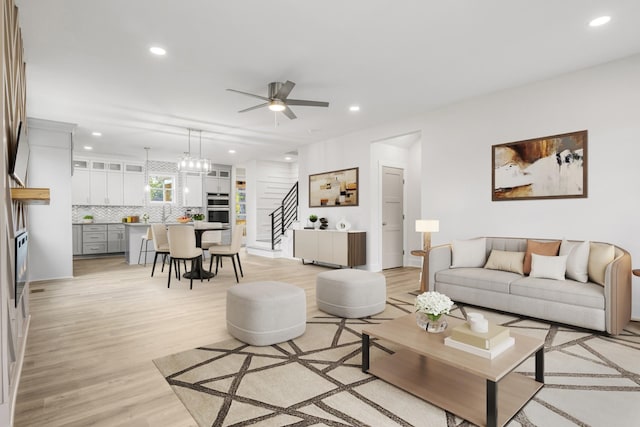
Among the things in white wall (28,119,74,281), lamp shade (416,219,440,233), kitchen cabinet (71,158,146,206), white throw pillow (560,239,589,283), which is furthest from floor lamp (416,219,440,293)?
kitchen cabinet (71,158,146,206)

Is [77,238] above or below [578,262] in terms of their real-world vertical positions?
below

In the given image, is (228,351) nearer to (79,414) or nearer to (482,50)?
(79,414)

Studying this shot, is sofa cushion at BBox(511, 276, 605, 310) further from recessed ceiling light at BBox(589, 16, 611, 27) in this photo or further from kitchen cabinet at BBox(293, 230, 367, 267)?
kitchen cabinet at BBox(293, 230, 367, 267)

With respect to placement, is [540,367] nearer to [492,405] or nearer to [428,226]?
[492,405]

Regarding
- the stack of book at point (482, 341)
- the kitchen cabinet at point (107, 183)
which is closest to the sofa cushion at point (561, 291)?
the stack of book at point (482, 341)

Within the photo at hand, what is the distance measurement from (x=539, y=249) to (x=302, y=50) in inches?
134

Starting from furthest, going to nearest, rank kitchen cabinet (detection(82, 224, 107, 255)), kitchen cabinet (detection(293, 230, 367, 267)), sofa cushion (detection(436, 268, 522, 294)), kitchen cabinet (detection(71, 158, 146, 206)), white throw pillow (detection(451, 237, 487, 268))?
kitchen cabinet (detection(71, 158, 146, 206)), kitchen cabinet (detection(82, 224, 107, 255)), kitchen cabinet (detection(293, 230, 367, 267)), white throw pillow (detection(451, 237, 487, 268)), sofa cushion (detection(436, 268, 522, 294))

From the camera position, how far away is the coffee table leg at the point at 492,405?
1640 millimetres

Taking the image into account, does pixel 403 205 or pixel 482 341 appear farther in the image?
pixel 403 205

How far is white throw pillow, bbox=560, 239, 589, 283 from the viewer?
3.35 meters

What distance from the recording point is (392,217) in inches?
269

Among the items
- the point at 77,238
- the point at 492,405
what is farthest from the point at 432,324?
the point at 77,238

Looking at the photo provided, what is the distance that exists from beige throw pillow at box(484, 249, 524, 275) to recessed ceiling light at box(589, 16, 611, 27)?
2.34 meters

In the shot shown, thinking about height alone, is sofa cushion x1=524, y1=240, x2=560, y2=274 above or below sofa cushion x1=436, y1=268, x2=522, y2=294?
above
